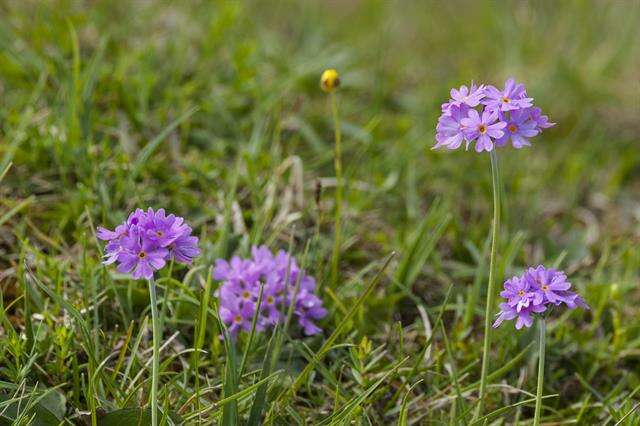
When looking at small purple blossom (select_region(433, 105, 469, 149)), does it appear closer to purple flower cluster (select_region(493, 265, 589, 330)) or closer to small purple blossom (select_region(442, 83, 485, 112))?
small purple blossom (select_region(442, 83, 485, 112))

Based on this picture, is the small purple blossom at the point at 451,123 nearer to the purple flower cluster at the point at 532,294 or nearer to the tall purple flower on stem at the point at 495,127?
the tall purple flower on stem at the point at 495,127

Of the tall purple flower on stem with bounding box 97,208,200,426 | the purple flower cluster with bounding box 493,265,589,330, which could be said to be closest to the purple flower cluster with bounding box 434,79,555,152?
the purple flower cluster with bounding box 493,265,589,330

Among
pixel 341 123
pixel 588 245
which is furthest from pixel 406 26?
pixel 588 245

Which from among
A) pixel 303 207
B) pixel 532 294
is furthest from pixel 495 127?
pixel 303 207

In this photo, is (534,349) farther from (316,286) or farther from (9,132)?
(9,132)

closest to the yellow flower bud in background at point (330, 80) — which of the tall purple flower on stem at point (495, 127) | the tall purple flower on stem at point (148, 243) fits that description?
the tall purple flower on stem at point (495, 127)
